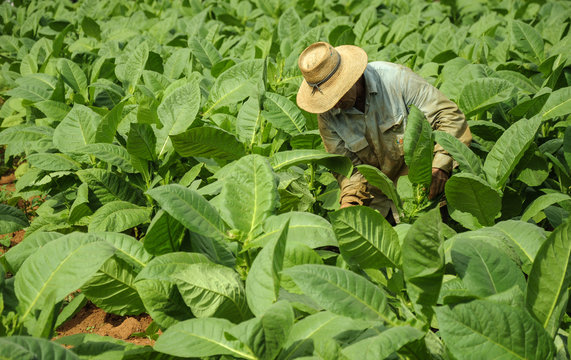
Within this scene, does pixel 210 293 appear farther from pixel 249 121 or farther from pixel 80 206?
pixel 249 121

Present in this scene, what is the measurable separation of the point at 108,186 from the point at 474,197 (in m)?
1.90

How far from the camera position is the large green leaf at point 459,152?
2.38 metres

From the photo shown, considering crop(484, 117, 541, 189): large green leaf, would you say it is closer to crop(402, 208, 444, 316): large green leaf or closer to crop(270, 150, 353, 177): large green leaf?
crop(270, 150, 353, 177): large green leaf

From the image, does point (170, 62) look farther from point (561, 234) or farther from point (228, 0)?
point (228, 0)

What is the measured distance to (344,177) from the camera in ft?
10.4

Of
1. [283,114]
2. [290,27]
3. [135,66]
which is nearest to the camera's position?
[283,114]

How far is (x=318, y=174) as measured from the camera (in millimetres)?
3277

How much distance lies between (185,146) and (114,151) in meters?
0.46

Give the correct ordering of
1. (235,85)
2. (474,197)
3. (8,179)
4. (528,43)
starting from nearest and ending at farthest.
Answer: (474,197)
(235,85)
(528,43)
(8,179)

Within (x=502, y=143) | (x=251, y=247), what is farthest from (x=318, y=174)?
(x=251, y=247)

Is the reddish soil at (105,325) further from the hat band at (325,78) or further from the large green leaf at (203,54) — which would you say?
the large green leaf at (203,54)

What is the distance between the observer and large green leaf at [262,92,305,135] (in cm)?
312

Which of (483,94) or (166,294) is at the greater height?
(483,94)

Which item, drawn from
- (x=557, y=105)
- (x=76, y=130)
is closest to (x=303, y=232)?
(x=557, y=105)
